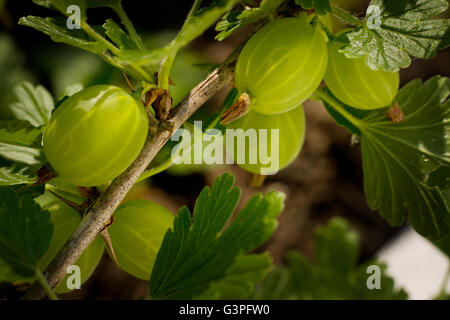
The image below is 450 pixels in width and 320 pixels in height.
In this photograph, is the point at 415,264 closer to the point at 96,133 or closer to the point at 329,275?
the point at 329,275

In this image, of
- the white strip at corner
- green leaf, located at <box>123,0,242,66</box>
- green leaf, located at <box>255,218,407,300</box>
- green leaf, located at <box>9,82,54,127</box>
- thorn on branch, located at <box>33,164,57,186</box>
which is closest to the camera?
green leaf, located at <box>123,0,242,66</box>

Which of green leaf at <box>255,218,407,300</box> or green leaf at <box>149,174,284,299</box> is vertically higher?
green leaf at <box>149,174,284,299</box>

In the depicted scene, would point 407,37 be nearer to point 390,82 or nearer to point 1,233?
point 390,82

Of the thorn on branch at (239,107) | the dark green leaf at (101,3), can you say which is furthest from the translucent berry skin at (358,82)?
the dark green leaf at (101,3)

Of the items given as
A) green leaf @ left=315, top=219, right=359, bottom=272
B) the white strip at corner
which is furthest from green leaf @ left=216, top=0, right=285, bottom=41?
the white strip at corner

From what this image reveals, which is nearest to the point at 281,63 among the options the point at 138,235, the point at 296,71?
the point at 296,71

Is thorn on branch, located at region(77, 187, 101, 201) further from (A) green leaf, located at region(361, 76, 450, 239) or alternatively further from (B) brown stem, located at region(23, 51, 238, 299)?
(A) green leaf, located at region(361, 76, 450, 239)
